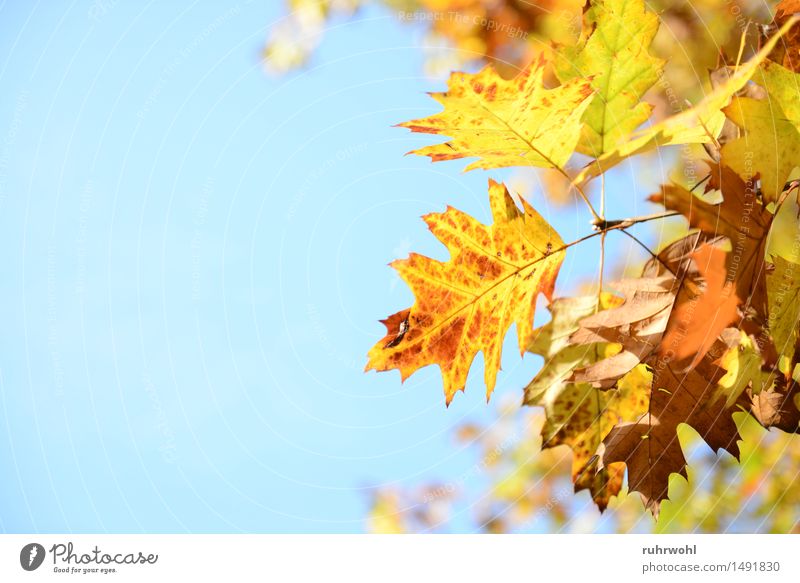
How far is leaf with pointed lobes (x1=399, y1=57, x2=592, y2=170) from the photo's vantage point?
53cm

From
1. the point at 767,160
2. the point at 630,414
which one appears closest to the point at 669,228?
the point at 630,414

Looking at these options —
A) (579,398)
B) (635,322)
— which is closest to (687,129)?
(635,322)

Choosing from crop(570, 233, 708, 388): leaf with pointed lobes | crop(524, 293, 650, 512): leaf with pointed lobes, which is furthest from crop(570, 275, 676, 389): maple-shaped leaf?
crop(524, 293, 650, 512): leaf with pointed lobes

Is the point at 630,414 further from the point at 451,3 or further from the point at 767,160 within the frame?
the point at 451,3

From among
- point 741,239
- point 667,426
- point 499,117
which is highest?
point 499,117

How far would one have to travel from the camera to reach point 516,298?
1.96ft

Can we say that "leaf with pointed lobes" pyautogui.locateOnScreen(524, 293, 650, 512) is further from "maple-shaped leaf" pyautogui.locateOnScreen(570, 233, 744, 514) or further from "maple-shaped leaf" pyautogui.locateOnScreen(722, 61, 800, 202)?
"maple-shaped leaf" pyautogui.locateOnScreen(722, 61, 800, 202)

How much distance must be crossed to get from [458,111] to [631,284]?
185 millimetres

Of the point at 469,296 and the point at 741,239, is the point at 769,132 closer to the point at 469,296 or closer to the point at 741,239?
the point at 741,239

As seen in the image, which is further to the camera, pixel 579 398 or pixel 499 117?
pixel 579 398

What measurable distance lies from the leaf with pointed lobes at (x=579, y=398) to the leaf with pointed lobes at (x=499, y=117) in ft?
0.54

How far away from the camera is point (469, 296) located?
60cm

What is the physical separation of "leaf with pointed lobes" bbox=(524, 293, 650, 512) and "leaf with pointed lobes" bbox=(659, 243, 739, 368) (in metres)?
0.13

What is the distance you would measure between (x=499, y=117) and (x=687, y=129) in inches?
5.6
